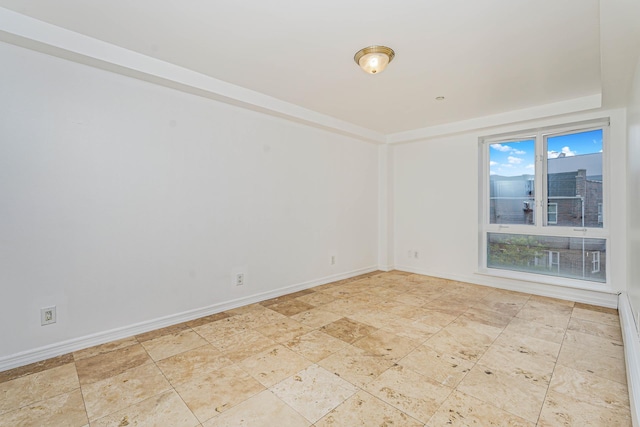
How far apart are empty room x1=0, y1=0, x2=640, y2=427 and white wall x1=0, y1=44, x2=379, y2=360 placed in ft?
0.05

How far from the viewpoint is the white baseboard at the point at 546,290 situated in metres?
3.35

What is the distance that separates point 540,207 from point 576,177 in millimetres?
509

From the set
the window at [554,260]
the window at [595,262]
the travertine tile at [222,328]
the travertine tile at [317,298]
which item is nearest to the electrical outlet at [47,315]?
the travertine tile at [222,328]

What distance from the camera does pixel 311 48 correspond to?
236 cm

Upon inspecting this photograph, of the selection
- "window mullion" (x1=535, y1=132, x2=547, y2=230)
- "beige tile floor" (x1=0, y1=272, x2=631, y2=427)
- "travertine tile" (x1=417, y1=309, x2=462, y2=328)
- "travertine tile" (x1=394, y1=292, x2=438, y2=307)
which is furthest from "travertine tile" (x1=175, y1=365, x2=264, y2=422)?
"window mullion" (x1=535, y1=132, x2=547, y2=230)

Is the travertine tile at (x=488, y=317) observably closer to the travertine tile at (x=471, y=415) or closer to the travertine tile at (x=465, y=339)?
the travertine tile at (x=465, y=339)

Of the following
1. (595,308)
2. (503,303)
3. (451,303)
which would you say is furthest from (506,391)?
(595,308)

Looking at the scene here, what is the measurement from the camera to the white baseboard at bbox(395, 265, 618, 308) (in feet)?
11.0

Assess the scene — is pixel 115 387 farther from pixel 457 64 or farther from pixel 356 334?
pixel 457 64

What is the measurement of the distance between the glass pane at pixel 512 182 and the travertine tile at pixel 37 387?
491 cm

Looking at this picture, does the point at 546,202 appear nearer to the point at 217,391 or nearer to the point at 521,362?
the point at 521,362

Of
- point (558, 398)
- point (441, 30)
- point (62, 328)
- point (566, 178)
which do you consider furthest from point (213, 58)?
point (566, 178)

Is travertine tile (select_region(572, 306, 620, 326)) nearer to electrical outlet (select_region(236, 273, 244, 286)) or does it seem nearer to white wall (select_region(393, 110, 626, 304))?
white wall (select_region(393, 110, 626, 304))

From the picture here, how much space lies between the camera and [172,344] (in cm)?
245
